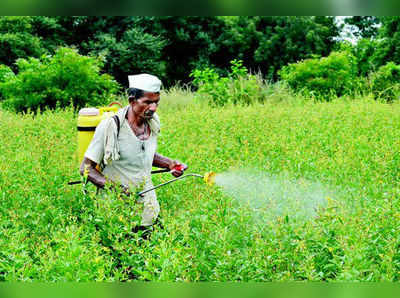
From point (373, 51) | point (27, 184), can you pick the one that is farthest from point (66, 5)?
point (373, 51)

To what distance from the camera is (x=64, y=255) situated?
7.47ft

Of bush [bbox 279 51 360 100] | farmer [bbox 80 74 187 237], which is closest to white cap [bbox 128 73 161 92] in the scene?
farmer [bbox 80 74 187 237]

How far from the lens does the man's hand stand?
144 inches

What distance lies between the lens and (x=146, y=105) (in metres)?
3.35

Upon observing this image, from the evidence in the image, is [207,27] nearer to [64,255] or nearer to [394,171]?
[394,171]

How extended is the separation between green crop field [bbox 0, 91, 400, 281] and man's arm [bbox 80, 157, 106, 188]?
0.10 m

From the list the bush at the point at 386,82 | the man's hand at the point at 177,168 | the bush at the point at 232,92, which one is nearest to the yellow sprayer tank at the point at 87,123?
the man's hand at the point at 177,168

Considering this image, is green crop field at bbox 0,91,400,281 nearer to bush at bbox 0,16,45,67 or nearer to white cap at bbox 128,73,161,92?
white cap at bbox 128,73,161,92

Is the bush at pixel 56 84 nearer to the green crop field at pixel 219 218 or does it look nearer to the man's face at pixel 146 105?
the green crop field at pixel 219 218

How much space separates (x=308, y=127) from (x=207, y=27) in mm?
15486

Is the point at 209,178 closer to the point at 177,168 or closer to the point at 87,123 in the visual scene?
the point at 177,168

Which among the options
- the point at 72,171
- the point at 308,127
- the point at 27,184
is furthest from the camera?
the point at 308,127

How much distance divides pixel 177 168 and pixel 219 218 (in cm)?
84

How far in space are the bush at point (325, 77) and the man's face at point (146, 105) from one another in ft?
33.1
